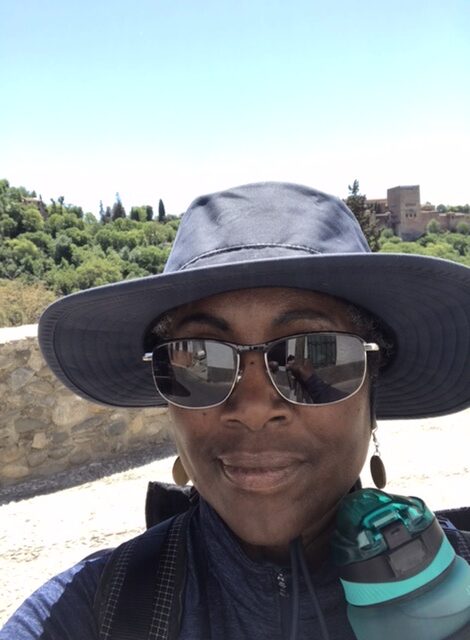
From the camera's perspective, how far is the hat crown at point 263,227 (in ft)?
2.85

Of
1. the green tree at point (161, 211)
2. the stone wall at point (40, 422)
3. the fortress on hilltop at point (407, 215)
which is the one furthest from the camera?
the green tree at point (161, 211)

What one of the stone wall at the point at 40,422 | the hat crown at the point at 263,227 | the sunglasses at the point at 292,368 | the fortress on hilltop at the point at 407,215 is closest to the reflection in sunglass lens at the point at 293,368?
the sunglasses at the point at 292,368

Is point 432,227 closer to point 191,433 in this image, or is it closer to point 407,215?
point 407,215

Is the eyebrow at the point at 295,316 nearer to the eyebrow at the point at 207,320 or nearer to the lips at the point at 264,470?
the eyebrow at the point at 207,320

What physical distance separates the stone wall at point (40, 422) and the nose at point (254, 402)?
3151mm

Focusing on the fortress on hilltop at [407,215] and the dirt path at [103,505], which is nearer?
the dirt path at [103,505]

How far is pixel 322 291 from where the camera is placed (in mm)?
917

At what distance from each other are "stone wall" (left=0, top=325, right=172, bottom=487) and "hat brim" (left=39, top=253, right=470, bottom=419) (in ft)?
8.98

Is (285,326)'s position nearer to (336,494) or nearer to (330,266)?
(330,266)

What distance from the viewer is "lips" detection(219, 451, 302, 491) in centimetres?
84

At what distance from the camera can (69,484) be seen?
3914 mm

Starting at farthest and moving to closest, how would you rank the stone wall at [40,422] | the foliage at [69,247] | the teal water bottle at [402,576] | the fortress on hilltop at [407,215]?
1. the fortress on hilltop at [407,215]
2. the foliage at [69,247]
3. the stone wall at [40,422]
4. the teal water bottle at [402,576]

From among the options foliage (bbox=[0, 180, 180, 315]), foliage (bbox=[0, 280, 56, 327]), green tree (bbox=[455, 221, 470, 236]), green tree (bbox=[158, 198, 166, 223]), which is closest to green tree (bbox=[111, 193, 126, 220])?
green tree (bbox=[158, 198, 166, 223])

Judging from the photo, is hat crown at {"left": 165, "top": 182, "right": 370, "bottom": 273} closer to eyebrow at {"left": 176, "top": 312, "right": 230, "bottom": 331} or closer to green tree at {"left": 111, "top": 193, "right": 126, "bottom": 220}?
eyebrow at {"left": 176, "top": 312, "right": 230, "bottom": 331}
